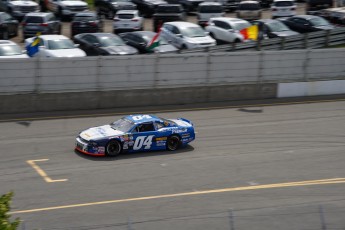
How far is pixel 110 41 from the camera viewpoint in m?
31.8

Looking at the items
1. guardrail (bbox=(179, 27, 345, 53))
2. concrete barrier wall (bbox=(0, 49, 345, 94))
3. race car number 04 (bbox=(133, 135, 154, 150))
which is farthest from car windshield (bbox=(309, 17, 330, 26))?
race car number 04 (bbox=(133, 135, 154, 150))

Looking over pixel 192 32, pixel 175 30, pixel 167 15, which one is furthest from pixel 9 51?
pixel 167 15

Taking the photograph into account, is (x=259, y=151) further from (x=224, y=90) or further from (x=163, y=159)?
(x=224, y=90)

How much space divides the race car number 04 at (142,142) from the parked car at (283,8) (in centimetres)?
2902

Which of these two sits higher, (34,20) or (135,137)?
(34,20)

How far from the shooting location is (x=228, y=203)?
15.7 m

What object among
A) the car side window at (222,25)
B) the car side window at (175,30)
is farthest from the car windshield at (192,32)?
the car side window at (222,25)

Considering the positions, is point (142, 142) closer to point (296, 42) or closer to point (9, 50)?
point (9, 50)

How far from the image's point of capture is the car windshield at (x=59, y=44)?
30.0m

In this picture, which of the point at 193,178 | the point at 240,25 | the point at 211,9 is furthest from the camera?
the point at 211,9

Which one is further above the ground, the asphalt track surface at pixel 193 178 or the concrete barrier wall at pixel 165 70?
the concrete barrier wall at pixel 165 70

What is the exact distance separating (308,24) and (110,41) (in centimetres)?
1268

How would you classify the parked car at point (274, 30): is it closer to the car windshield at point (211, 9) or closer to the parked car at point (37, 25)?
the car windshield at point (211, 9)

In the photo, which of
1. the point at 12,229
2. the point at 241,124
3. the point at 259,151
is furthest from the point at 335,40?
the point at 12,229
